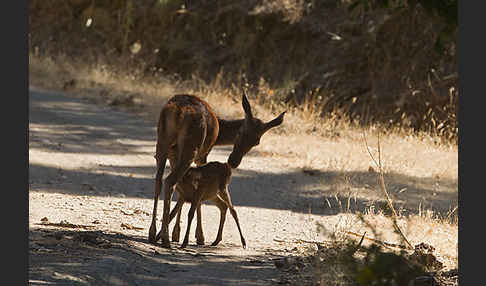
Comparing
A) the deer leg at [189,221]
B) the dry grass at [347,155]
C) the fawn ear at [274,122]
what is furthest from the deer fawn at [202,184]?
the dry grass at [347,155]

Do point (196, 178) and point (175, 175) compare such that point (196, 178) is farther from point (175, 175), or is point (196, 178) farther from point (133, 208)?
point (133, 208)

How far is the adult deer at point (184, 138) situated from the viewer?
22.2 feet

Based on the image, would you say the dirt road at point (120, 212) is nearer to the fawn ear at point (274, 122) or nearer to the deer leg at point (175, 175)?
the deer leg at point (175, 175)

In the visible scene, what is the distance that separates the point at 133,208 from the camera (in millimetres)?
8625

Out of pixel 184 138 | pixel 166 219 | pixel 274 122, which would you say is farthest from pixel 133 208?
pixel 274 122

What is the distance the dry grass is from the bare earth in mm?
83

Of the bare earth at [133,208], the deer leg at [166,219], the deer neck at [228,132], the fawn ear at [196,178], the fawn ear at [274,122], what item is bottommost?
the bare earth at [133,208]

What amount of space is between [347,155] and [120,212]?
5.03 m

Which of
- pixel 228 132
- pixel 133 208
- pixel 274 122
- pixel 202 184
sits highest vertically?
pixel 274 122

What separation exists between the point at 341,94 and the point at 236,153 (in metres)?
11.8

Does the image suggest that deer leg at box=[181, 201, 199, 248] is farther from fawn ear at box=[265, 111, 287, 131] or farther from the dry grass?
A: the dry grass

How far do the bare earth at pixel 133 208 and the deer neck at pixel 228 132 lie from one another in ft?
3.49

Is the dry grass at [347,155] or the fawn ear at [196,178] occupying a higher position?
the fawn ear at [196,178]

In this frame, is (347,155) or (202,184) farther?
(347,155)
